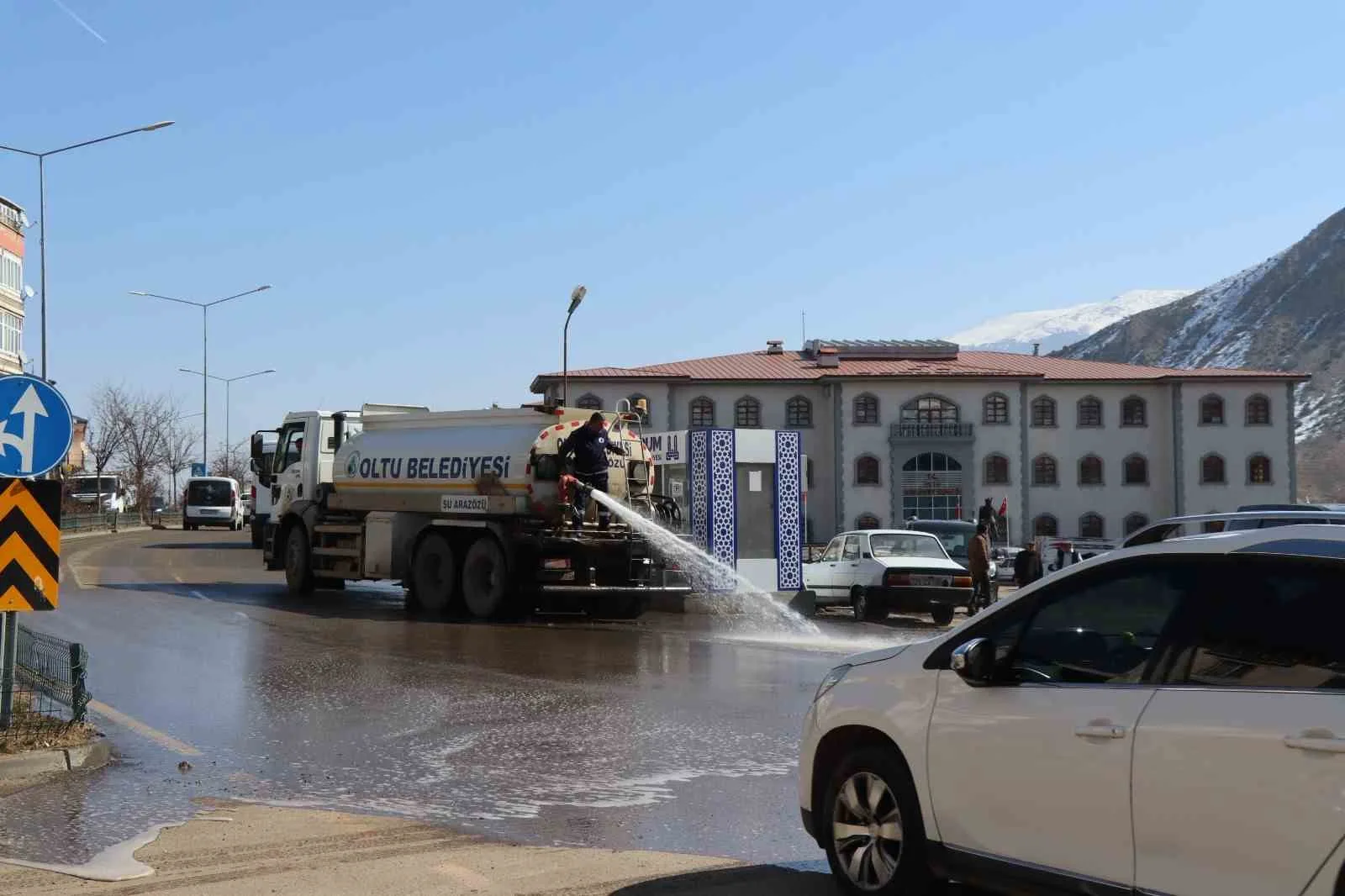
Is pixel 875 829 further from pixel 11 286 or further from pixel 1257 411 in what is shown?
pixel 1257 411

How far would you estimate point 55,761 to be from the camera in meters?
8.71

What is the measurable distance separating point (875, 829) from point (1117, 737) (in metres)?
1.34

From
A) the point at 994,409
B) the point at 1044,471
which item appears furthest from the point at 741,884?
the point at 1044,471

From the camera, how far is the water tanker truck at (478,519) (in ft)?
63.6

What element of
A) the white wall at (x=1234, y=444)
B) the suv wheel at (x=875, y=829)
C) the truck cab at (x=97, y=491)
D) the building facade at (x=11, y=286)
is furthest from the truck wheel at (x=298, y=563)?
the white wall at (x=1234, y=444)

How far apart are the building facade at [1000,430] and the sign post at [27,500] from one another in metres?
62.6

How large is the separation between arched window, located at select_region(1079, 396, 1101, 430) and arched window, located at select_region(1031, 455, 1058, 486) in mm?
2622

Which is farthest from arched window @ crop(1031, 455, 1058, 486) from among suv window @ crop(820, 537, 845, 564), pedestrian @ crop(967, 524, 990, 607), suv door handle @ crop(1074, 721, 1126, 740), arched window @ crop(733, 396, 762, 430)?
suv door handle @ crop(1074, 721, 1126, 740)

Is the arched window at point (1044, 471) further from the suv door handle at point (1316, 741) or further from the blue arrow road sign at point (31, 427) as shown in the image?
the suv door handle at point (1316, 741)

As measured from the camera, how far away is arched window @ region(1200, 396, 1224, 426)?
7525 cm

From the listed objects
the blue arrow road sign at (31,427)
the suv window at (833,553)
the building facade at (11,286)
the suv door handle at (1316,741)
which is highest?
the building facade at (11,286)

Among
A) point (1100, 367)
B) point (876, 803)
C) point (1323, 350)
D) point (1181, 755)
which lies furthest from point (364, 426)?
point (1323, 350)

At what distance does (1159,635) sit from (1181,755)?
0.50 m

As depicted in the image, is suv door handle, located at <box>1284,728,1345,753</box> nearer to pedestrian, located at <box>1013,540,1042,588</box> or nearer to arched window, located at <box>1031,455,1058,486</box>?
pedestrian, located at <box>1013,540,1042,588</box>
